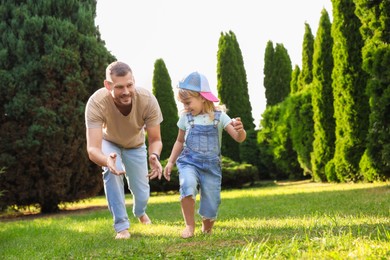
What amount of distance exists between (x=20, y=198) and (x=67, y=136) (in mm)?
1591

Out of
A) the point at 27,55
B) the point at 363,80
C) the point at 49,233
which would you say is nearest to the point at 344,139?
the point at 363,80

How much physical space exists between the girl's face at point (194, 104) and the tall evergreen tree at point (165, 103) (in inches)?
664

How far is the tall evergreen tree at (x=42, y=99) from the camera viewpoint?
11.5 m

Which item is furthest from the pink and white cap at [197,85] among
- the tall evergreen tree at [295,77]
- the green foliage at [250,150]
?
the tall evergreen tree at [295,77]

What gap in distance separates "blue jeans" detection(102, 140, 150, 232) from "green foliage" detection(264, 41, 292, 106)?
20812mm

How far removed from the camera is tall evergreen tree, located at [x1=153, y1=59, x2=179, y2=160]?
75.0ft

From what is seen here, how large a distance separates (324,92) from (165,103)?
832 centimetres

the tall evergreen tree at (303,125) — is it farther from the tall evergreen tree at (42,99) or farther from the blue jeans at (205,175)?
the blue jeans at (205,175)

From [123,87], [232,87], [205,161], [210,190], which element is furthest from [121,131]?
[232,87]

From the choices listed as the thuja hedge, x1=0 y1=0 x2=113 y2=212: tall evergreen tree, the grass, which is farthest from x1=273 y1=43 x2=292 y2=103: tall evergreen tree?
the grass

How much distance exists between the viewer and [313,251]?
3.73m

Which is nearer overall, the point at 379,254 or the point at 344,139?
the point at 379,254

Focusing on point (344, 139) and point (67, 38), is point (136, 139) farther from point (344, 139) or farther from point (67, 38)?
point (344, 139)

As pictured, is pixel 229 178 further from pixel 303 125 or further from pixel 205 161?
pixel 205 161
